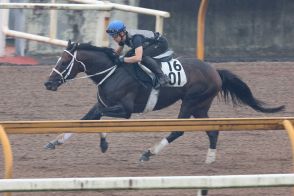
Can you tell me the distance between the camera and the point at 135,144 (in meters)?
11.2

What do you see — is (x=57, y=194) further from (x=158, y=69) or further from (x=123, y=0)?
(x=123, y=0)

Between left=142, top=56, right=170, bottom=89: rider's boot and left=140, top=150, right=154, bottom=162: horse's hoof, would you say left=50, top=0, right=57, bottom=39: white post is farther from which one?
left=140, top=150, right=154, bottom=162: horse's hoof

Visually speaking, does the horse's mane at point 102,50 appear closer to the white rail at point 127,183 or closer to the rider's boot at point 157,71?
the rider's boot at point 157,71

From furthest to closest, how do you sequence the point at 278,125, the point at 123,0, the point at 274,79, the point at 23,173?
the point at 123,0 → the point at 274,79 → the point at 23,173 → the point at 278,125

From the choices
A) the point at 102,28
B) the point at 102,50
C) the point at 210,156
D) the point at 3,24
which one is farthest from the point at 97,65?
the point at 3,24

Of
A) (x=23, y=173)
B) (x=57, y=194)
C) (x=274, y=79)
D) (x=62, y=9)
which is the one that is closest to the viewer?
(x=57, y=194)

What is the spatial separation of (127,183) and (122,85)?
13.9ft

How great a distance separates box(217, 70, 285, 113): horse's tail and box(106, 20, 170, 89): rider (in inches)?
30.4

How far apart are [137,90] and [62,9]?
15.1 feet

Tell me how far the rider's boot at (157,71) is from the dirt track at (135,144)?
0.72m

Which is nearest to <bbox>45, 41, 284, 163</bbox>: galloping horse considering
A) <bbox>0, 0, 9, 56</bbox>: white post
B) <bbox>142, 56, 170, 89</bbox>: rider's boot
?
<bbox>142, 56, 170, 89</bbox>: rider's boot

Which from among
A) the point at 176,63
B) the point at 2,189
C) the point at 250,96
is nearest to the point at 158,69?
the point at 176,63

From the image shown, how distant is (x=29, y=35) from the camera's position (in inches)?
611

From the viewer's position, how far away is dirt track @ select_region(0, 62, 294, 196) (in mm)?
9750
